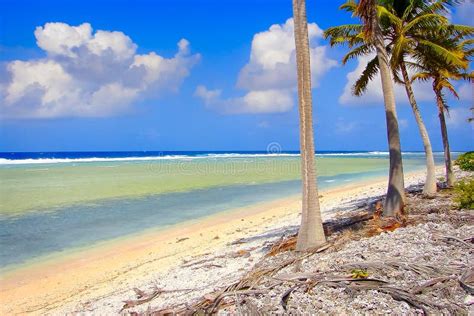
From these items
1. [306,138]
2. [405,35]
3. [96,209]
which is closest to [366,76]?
[405,35]

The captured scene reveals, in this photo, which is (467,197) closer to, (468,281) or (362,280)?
(468,281)

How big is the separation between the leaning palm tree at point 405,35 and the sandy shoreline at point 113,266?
→ 501cm

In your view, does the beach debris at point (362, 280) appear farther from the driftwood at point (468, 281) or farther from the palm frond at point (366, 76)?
the palm frond at point (366, 76)

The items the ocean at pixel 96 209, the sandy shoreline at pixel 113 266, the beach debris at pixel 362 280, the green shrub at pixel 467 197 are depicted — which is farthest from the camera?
the ocean at pixel 96 209

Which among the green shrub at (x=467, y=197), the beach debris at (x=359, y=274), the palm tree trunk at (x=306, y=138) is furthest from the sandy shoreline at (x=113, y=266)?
the green shrub at (x=467, y=197)

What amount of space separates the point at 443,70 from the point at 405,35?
201cm

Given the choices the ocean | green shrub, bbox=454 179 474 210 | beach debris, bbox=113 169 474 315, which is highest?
green shrub, bbox=454 179 474 210

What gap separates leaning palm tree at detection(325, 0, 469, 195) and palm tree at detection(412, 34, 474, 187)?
398mm

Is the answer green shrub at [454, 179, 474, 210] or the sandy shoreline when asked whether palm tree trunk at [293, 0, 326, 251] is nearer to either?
the sandy shoreline

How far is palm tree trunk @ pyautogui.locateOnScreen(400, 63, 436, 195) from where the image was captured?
496 inches

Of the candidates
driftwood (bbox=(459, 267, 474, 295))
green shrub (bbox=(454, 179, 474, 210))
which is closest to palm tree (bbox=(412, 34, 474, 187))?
green shrub (bbox=(454, 179, 474, 210))

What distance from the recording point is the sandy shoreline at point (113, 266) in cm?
763

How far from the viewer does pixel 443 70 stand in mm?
13086

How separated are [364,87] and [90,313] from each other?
36.0ft
